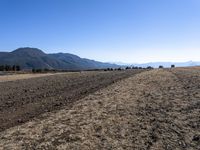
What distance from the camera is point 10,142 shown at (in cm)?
1094

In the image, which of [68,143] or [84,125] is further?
[84,125]

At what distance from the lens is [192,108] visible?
16875 millimetres

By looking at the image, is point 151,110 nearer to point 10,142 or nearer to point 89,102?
point 89,102

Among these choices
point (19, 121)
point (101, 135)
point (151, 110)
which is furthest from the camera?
point (151, 110)

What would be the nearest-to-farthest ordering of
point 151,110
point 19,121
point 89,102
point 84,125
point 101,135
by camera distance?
point 101,135, point 84,125, point 19,121, point 151,110, point 89,102

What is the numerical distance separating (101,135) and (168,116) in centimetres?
452

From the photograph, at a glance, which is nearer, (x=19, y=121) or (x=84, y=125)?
(x=84, y=125)

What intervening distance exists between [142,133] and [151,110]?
4616 millimetres

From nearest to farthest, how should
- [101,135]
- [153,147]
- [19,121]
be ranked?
[153,147]
[101,135]
[19,121]

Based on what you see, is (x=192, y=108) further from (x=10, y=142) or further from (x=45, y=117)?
(x=10, y=142)

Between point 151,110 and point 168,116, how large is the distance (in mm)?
1672

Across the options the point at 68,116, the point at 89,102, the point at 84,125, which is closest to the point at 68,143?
the point at 84,125

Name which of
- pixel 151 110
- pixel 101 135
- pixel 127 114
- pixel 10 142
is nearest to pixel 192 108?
pixel 151 110

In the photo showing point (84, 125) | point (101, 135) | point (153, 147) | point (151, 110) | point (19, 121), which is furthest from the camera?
point (151, 110)
